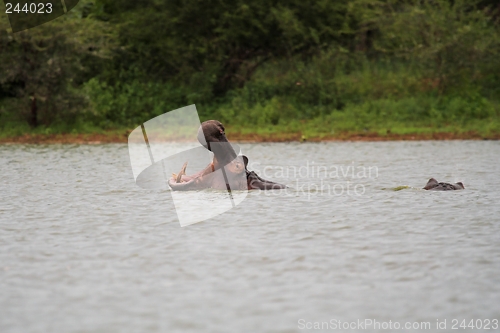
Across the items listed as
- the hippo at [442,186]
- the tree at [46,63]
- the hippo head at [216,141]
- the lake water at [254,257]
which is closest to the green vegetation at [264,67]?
the tree at [46,63]

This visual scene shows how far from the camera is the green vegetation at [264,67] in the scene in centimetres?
2666

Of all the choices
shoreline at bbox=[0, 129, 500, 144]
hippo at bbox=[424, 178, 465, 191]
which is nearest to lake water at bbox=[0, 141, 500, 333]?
hippo at bbox=[424, 178, 465, 191]

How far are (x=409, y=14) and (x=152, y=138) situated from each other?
8.86 metres

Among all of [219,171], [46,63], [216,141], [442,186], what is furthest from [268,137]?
[442,186]

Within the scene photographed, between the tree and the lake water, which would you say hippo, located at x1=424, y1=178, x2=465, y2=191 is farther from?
the tree

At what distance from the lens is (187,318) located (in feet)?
20.7

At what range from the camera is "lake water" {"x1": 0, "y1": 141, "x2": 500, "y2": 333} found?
641 centimetres

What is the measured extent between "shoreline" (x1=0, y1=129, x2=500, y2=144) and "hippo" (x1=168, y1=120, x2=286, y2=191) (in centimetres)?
1117

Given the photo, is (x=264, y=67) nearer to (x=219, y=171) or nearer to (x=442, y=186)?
(x=219, y=171)

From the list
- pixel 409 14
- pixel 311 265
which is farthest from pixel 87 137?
pixel 311 265

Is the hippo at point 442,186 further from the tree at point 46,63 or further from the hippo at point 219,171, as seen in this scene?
the tree at point 46,63

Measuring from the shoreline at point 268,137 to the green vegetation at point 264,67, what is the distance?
291 millimetres

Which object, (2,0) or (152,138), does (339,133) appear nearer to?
(152,138)

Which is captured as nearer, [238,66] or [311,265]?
[311,265]
